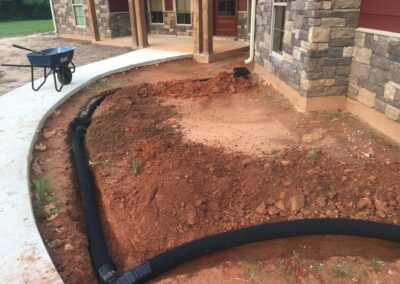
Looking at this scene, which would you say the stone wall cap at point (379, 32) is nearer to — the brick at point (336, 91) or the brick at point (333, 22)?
the brick at point (333, 22)

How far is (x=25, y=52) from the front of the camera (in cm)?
1317

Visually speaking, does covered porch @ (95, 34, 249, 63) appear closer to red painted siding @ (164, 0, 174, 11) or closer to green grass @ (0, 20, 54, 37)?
red painted siding @ (164, 0, 174, 11)

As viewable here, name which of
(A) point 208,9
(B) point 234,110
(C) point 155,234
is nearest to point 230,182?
(C) point 155,234

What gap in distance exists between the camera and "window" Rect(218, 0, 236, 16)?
12397 mm

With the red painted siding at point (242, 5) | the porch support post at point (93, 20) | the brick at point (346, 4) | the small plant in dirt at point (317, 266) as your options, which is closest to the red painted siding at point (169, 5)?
the porch support post at point (93, 20)

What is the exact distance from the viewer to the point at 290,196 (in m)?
3.92

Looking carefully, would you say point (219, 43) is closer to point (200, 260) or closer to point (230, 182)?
point (230, 182)

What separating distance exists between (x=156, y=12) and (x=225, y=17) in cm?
329

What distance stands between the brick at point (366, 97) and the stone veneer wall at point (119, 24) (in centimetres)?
1184

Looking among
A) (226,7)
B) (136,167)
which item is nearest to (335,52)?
(136,167)

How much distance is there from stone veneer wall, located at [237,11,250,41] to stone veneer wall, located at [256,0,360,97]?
18.8 ft

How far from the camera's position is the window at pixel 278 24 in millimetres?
6855

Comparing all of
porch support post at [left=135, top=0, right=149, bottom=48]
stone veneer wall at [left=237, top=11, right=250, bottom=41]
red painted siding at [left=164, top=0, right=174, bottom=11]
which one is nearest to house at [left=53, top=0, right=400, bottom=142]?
stone veneer wall at [left=237, top=11, right=250, bottom=41]

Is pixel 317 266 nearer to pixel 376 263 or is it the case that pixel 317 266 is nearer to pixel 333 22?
pixel 376 263
